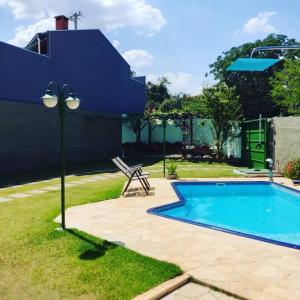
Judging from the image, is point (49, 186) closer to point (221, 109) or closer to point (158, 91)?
point (221, 109)

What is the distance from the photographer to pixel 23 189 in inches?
465

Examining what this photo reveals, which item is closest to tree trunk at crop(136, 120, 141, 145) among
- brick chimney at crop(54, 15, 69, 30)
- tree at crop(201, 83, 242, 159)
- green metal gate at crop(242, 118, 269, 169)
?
tree at crop(201, 83, 242, 159)

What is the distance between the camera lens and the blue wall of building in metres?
15.5

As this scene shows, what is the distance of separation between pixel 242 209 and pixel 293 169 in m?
4.10

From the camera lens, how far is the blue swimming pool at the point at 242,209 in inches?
323

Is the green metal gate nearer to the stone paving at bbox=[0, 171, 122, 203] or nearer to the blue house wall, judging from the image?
the stone paving at bbox=[0, 171, 122, 203]

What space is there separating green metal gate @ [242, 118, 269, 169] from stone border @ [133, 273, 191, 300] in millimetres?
12710

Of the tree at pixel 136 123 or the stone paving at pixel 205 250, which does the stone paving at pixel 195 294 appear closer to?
the stone paving at pixel 205 250

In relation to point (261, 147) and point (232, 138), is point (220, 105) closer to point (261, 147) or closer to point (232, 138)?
point (232, 138)

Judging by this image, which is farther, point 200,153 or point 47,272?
point 200,153

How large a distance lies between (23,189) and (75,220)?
476 centimetres

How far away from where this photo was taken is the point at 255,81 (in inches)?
1348

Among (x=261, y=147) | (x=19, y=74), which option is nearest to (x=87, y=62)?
(x=19, y=74)

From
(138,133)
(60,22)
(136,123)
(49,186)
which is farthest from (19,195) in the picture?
(138,133)
